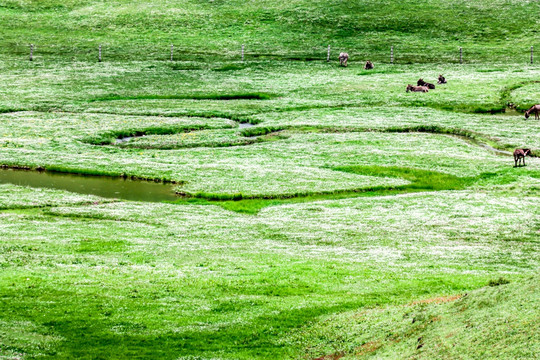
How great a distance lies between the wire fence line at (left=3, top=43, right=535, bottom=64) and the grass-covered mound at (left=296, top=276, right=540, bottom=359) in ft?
343

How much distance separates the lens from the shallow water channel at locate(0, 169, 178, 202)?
5577cm

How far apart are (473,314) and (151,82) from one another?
93.2 m

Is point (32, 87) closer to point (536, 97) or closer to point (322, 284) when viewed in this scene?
point (536, 97)

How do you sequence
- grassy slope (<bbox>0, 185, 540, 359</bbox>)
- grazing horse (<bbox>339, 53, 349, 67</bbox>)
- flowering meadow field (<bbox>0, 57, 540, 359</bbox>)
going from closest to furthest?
1. flowering meadow field (<bbox>0, 57, 540, 359</bbox>)
2. grassy slope (<bbox>0, 185, 540, 359</bbox>)
3. grazing horse (<bbox>339, 53, 349, 67</bbox>)

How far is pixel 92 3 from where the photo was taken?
164m

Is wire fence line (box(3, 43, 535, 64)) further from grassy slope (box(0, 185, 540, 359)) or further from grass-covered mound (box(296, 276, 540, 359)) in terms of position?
grass-covered mound (box(296, 276, 540, 359))

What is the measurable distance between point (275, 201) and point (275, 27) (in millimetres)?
96789

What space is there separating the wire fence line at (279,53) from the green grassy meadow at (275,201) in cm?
67

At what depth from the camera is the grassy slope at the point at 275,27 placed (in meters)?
133

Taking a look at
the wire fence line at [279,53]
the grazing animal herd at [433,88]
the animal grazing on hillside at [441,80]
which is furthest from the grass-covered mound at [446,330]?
the wire fence line at [279,53]

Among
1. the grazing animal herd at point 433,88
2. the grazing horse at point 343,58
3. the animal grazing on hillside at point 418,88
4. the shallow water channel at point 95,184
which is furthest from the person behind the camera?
the grazing horse at point 343,58

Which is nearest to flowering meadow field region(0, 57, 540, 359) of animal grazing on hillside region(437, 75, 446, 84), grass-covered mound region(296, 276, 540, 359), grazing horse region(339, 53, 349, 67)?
grass-covered mound region(296, 276, 540, 359)

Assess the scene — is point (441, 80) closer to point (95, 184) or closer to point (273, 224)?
point (95, 184)

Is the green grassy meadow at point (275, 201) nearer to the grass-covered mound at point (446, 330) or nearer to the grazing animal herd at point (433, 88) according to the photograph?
the grass-covered mound at point (446, 330)
